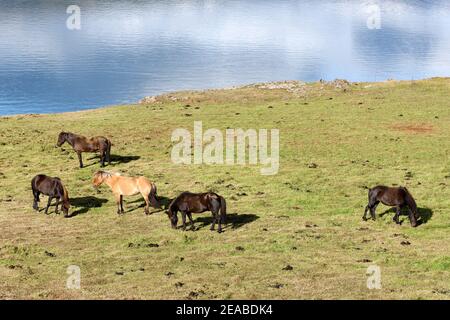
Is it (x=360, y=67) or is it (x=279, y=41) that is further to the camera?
(x=279, y=41)

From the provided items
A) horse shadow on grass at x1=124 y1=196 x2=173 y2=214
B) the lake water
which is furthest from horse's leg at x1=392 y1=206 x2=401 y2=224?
the lake water

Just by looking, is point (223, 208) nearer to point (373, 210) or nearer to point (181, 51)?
point (373, 210)

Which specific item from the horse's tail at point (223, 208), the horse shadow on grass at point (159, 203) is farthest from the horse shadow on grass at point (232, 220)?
the horse shadow on grass at point (159, 203)

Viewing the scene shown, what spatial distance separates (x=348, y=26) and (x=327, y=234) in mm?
168590

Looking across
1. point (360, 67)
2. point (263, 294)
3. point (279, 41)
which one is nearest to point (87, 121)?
point (263, 294)

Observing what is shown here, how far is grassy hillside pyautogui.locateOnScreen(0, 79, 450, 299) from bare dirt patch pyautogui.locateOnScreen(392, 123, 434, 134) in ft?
0.73

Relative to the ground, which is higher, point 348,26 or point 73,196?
point 348,26

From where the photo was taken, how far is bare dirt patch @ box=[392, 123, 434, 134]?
4465cm

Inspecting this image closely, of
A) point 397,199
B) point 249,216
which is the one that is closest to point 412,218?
point 397,199

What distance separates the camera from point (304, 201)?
95.8 ft

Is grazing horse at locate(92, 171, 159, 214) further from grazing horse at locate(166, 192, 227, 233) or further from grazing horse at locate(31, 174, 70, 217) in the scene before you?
grazing horse at locate(166, 192, 227, 233)

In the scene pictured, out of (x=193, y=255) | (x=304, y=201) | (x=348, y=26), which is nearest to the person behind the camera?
(x=193, y=255)
